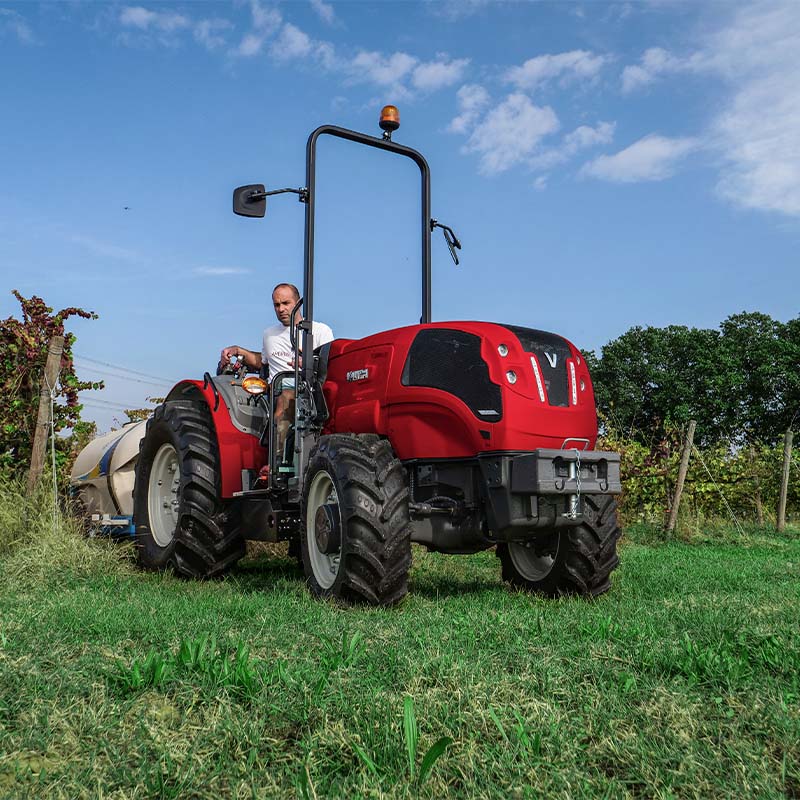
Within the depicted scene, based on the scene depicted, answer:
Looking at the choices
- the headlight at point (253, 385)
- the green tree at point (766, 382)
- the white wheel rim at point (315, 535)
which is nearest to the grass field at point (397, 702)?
the white wheel rim at point (315, 535)

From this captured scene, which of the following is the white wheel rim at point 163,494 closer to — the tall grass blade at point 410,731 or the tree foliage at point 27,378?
the tree foliage at point 27,378

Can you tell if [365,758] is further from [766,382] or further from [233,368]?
[766,382]

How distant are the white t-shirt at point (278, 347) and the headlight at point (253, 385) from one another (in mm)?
140

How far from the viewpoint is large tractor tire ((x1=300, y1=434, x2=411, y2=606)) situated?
4828 millimetres

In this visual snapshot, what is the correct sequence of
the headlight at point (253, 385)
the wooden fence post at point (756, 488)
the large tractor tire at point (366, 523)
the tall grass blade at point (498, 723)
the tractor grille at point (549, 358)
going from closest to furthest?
the tall grass blade at point (498, 723) < the large tractor tire at point (366, 523) < the tractor grille at point (549, 358) < the headlight at point (253, 385) < the wooden fence post at point (756, 488)

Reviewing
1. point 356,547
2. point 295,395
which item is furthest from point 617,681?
point 295,395

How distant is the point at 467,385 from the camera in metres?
5.18

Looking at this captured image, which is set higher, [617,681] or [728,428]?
[728,428]

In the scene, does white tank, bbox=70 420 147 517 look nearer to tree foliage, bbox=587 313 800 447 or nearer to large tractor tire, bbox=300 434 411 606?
large tractor tire, bbox=300 434 411 606

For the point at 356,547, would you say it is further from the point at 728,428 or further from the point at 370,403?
the point at 728,428

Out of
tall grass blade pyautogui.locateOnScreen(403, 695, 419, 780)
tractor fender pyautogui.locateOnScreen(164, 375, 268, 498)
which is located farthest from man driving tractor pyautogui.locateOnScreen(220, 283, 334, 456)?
tall grass blade pyautogui.locateOnScreen(403, 695, 419, 780)

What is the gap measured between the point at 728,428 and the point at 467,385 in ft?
109

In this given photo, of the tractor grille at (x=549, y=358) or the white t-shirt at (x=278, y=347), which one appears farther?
the white t-shirt at (x=278, y=347)

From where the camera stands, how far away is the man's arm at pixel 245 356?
23.2 ft
